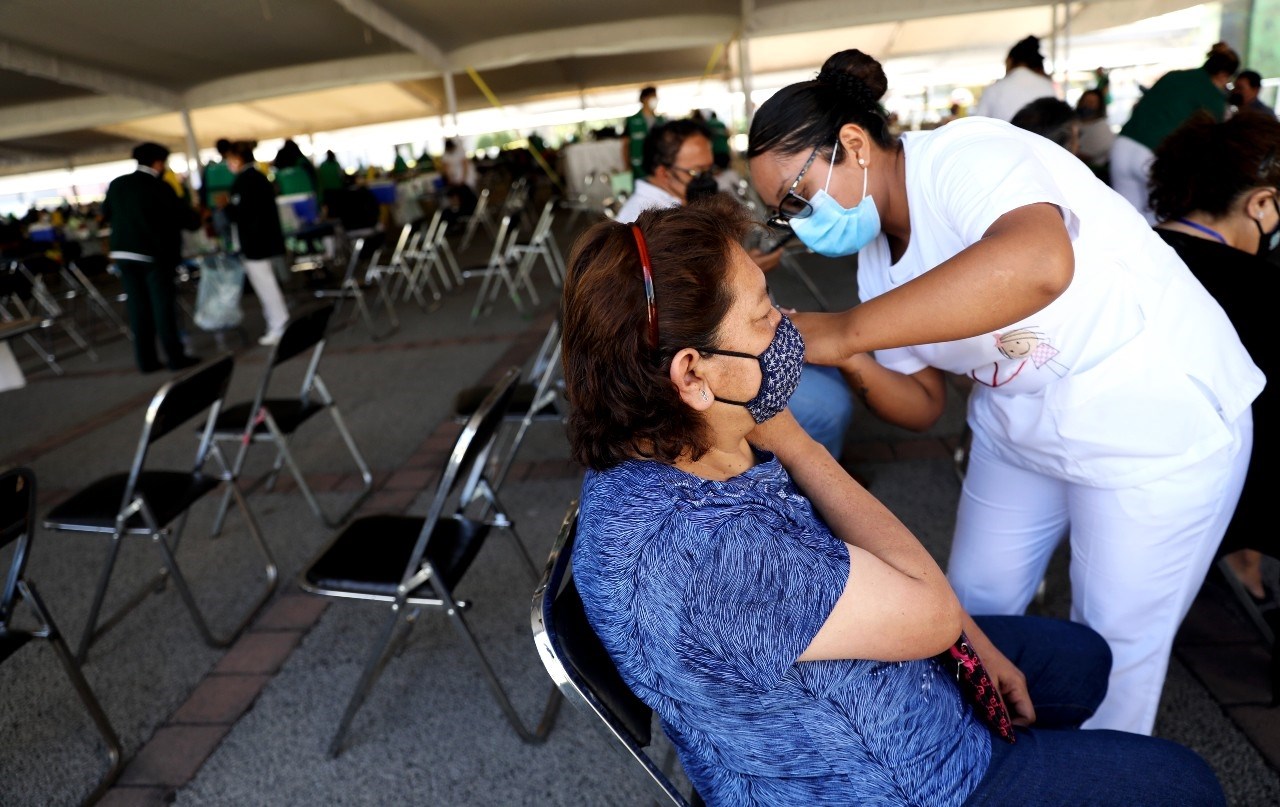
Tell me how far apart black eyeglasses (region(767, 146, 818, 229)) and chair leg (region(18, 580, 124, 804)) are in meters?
1.99

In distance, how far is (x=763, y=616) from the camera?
903 millimetres

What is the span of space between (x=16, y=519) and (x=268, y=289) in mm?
5593

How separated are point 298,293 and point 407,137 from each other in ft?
64.1

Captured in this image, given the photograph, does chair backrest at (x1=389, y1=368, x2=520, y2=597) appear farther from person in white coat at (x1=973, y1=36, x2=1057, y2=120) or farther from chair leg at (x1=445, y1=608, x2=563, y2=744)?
person in white coat at (x1=973, y1=36, x2=1057, y2=120)

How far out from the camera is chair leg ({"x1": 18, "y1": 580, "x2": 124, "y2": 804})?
206 centimetres

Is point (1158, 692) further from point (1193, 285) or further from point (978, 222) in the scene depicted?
point (978, 222)

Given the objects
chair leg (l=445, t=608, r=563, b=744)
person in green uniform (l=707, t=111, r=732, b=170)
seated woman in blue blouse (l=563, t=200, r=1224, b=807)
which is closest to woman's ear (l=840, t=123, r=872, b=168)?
seated woman in blue blouse (l=563, t=200, r=1224, b=807)

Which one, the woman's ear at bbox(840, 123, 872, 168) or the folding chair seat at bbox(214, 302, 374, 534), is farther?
the folding chair seat at bbox(214, 302, 374, 534)

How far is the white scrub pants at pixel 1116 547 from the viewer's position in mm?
1394

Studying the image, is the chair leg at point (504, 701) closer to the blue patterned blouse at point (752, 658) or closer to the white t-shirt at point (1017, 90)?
the blue patterned blouse at point (752, 658)

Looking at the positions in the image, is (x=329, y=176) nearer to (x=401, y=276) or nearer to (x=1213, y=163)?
(x=401, y=276)

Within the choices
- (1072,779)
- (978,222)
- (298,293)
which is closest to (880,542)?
(1072,779)

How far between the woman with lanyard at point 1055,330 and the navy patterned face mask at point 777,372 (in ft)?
0.42

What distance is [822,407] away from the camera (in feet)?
8.68
